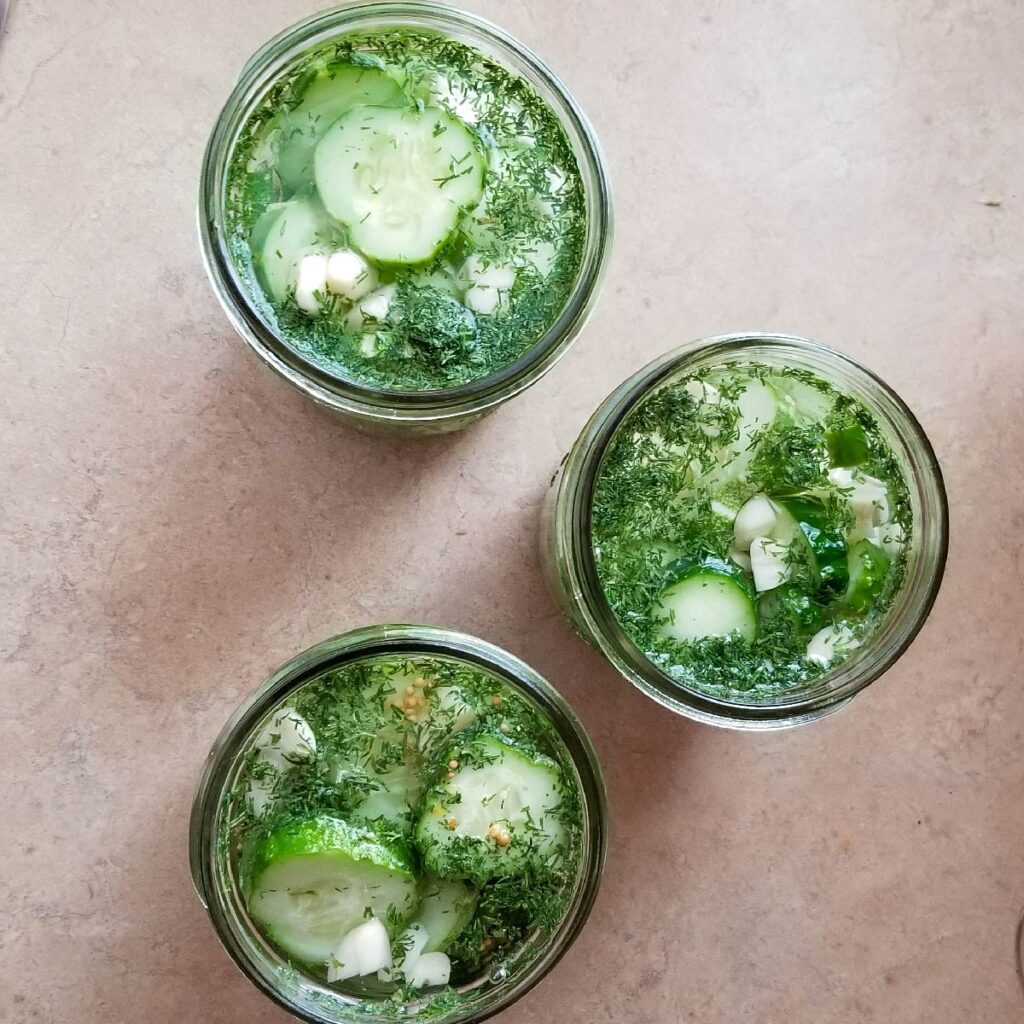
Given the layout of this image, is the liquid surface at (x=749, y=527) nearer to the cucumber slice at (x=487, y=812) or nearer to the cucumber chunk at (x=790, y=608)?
the cucumber chunk at (x=790, y=608)

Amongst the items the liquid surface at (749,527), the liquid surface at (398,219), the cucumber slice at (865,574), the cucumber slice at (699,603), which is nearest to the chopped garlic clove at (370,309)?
the liquid surface at (398,219)

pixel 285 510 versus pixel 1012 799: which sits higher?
pixel 285 510

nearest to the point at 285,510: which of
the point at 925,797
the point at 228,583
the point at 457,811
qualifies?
the point at 228,583

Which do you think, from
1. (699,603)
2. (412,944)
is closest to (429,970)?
(412,944)

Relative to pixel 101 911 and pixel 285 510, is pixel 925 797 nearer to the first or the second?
pixel 285 510

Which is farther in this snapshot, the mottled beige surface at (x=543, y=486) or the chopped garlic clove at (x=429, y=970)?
the mottled beige surface at (x=543, y=486)

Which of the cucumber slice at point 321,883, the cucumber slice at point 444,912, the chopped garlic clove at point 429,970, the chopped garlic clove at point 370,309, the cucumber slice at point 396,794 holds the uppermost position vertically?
the chopped garlic clove at point 370,309
